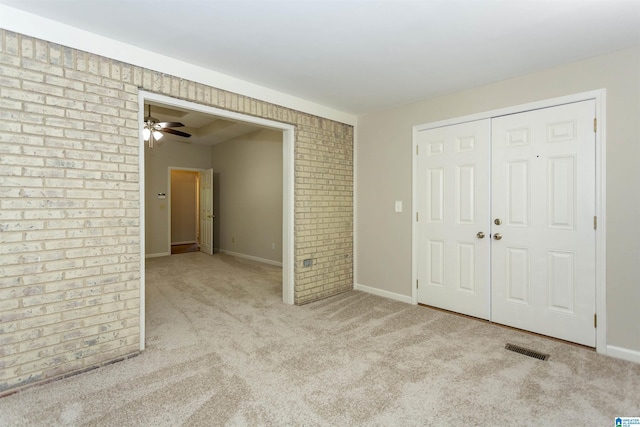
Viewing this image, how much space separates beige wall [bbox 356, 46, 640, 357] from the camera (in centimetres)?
246

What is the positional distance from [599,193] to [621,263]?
581 mm

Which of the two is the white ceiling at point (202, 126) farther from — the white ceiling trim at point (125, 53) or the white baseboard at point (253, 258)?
the white baseboard at point (253, 258)

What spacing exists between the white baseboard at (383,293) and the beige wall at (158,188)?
499cm

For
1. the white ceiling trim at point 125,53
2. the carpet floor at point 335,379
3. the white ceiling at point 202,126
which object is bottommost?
the carpet floor at point 335,379

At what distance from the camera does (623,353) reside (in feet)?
8.16

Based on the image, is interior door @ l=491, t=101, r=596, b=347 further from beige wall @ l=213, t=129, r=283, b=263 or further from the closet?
beige wall @ l=213, t=129, r=283, b=263

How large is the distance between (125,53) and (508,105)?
343 cm

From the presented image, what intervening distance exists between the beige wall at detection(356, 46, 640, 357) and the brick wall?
2452mm

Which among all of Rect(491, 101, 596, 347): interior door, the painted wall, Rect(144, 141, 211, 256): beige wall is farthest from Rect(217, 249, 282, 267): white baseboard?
Rect(491, 101, 596, 347): interior door

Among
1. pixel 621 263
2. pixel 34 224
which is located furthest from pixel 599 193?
pixel 34 224

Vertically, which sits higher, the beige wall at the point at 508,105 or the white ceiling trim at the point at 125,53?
the white ceiling trim at the point at 125,53

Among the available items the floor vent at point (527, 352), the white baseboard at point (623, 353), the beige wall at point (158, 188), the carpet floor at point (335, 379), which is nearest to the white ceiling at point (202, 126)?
the beige wall at point (158, 188)

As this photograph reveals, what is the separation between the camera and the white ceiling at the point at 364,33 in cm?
196

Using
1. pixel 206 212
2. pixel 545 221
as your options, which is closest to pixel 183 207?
pixel 206 212
